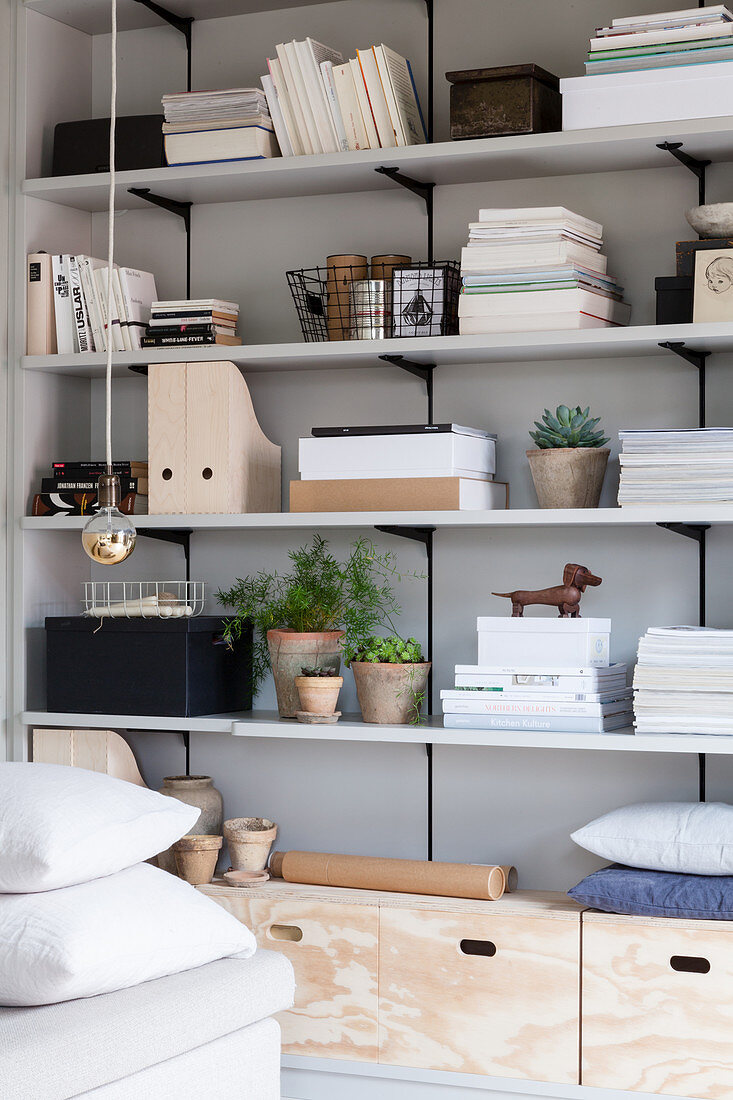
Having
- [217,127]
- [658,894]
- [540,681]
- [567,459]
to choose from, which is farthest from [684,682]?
[217,127]

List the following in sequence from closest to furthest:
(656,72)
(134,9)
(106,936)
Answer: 1. (106,936)
2. (656,72)
3. (134,9)

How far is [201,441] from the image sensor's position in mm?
3006

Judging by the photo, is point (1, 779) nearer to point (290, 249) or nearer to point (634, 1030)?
point (634, 1030)

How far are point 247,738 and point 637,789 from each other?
936mm

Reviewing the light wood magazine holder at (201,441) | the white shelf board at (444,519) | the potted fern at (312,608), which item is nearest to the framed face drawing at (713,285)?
the white shelf board at (444,519)

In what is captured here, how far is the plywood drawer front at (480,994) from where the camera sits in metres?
2.59

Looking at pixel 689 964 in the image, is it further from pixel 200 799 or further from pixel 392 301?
pixel 392 301

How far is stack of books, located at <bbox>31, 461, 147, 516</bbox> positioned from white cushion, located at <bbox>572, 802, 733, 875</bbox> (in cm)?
128

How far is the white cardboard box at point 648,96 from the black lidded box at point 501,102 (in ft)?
0.28

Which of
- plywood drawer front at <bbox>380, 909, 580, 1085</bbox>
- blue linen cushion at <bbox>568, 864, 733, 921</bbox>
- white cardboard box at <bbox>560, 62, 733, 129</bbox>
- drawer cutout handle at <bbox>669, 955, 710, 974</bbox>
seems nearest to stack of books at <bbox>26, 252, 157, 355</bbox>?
white cardboard box at <bbox>560, 62, 733, 129</bbox>

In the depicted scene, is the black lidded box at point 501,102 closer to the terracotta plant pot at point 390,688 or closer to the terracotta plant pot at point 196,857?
the terracotta plant pot at point 390,688

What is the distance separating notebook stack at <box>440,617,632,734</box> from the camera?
2682 mm

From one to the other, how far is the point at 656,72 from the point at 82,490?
5.10ft

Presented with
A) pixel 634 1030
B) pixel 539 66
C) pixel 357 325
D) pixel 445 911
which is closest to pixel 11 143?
pixel 357 325
